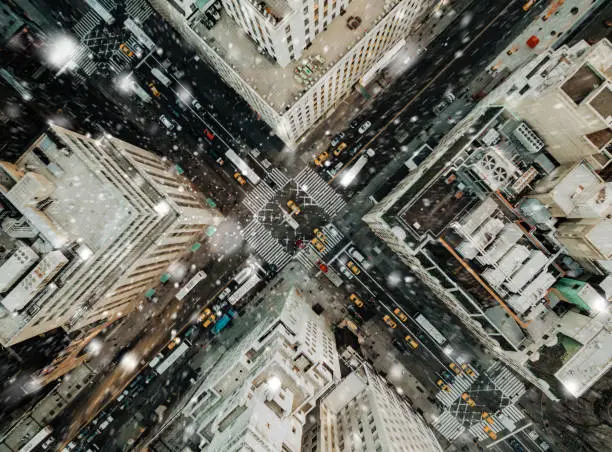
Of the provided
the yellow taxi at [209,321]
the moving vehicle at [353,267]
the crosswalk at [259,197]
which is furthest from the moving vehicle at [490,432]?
the crosswalk at [259,197]

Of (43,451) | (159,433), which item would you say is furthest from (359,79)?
(43,451)

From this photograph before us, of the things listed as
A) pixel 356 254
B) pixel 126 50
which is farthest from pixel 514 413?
pixel 126 50

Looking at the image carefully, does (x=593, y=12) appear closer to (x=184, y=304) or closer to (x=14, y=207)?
(x=184, y=304)

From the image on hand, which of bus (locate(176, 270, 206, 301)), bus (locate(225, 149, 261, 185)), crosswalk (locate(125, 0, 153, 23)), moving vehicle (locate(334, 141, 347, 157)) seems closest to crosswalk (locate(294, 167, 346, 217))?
moving vehicle (locate(334, 141, 347, 157))

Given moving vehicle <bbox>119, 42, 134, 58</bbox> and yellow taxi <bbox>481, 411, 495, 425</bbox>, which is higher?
moving vehicle <bbox>119, 42, 134, 58</bbox>

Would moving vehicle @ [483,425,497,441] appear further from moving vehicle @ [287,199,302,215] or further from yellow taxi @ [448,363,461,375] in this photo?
moving vehicle @ [287,199,302,215]

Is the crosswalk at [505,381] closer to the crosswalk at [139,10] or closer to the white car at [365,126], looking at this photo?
the white car at [365,126]
